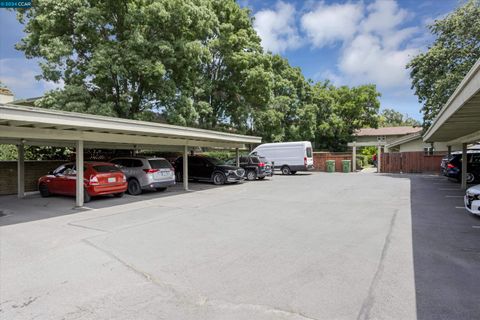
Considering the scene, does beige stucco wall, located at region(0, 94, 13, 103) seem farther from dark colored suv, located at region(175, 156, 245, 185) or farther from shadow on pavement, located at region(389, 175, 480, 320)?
shadow on pavement, located at region(389, 175, 480, 320)

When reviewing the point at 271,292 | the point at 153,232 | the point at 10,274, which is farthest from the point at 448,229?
the point at 10,274

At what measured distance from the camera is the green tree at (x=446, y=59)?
18.9 meters

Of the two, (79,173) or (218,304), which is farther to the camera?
(79,173)

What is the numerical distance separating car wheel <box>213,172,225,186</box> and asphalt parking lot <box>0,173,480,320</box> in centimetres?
740

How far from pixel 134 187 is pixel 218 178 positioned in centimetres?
508

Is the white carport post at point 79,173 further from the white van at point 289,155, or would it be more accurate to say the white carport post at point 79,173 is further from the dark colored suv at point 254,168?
the white van at point 289,155

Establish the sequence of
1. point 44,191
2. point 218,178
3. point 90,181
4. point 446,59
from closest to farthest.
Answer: point 90,181
point 44,191
point 218,178
point 446,59

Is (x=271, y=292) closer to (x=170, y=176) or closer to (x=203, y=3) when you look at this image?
(x=170, y=176)

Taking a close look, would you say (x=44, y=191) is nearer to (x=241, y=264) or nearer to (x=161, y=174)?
(x=161, y=174)

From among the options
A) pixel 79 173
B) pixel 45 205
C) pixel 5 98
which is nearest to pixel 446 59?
pixel 79 173

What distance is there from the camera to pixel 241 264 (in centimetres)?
461

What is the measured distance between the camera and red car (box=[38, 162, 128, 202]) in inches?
414

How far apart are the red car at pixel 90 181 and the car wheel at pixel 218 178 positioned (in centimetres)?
572

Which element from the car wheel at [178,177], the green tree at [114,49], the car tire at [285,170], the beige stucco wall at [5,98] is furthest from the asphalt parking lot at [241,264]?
the beige stucco wall at [5,98]
